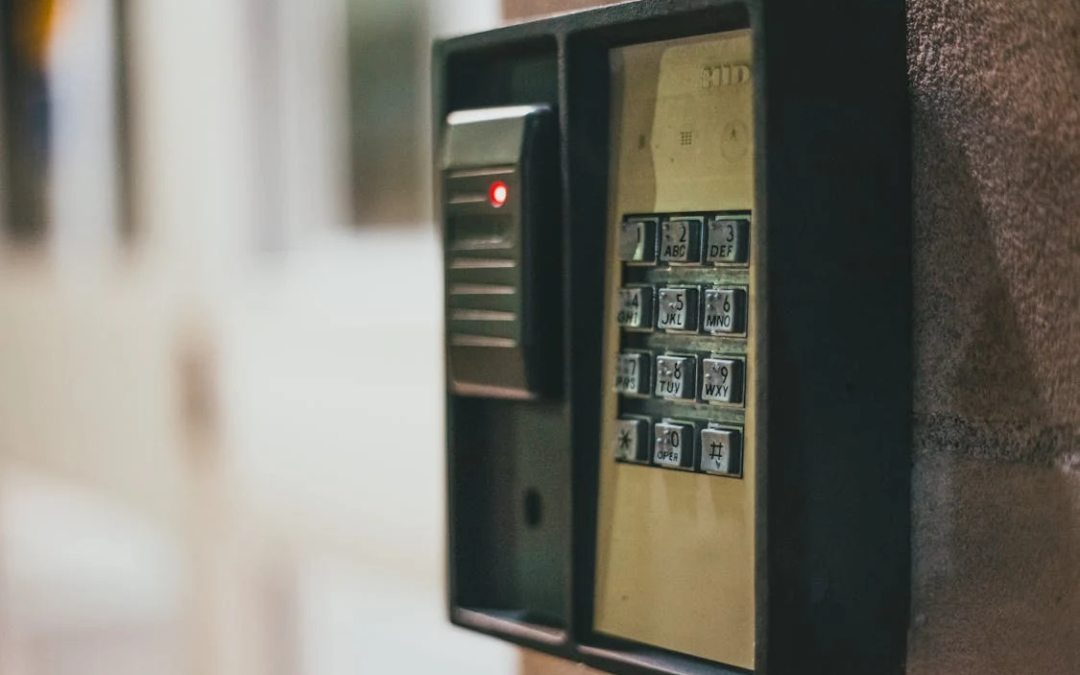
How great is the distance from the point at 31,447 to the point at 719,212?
1.62 metres

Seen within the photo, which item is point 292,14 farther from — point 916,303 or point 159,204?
point 916,303

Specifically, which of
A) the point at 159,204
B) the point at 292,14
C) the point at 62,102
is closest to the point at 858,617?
the point at 292,14

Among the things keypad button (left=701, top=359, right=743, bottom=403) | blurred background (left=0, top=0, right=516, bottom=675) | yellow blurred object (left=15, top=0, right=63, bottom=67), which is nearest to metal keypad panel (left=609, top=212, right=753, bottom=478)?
keypad button (left=701, top=359, right=743, bottom=403)

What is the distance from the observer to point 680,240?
18.6 inches

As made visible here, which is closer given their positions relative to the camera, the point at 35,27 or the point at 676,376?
the point at 676,376

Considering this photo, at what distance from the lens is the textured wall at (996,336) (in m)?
0.42

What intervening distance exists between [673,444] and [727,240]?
9 cm

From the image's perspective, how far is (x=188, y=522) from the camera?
1458 mm

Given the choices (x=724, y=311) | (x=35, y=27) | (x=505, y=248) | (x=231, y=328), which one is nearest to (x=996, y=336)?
(x=724, y=311)

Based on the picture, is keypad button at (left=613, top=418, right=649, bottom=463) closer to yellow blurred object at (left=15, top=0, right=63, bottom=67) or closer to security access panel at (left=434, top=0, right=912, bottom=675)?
security access panel at (left=434, top=0, right=912, bottom=675)

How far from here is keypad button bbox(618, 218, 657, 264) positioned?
1.59 ft

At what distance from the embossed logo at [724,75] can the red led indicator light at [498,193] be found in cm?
10

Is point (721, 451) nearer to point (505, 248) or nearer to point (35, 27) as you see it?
point (505, 248)

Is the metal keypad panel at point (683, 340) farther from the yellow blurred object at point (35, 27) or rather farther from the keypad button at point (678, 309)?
the yellow blurred object at point (35, 27)
